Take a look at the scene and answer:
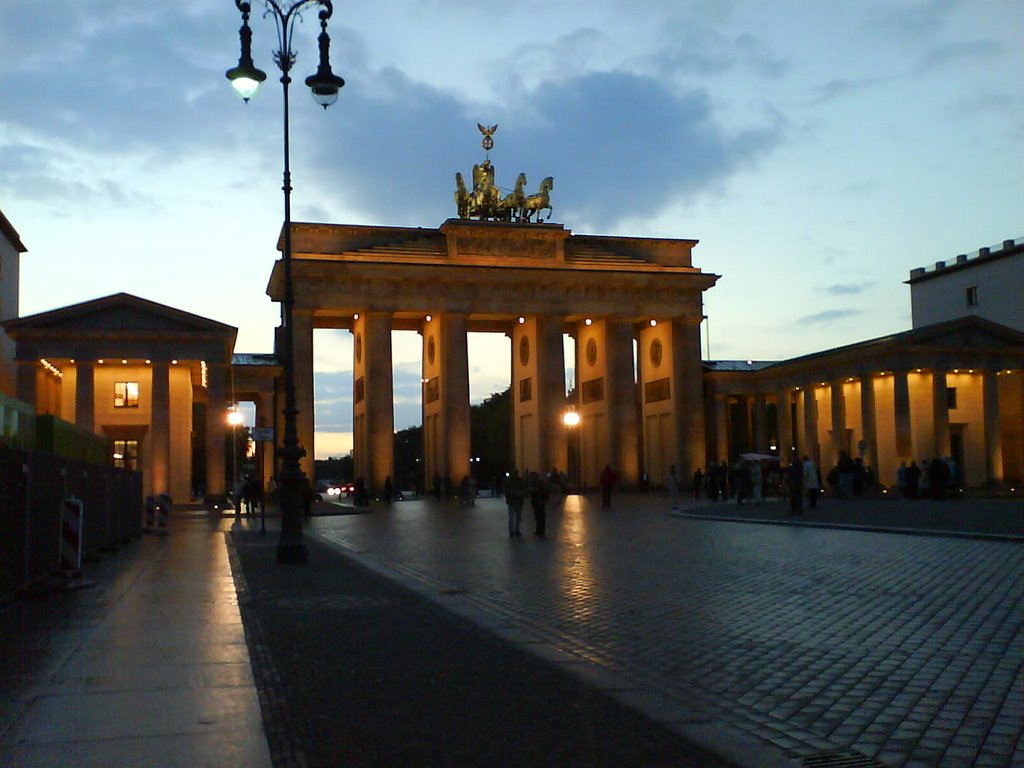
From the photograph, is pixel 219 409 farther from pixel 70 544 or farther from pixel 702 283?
pixel 70 544

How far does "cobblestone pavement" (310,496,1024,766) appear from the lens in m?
7.32

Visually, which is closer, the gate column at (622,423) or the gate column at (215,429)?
the gate column at (215,429)

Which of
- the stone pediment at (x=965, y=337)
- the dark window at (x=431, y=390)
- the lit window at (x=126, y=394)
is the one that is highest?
the stone pediment at (x=965, y=337)

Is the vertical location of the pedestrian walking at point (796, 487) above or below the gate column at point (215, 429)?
below

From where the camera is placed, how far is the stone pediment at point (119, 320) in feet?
173

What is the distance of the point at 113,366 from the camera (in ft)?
185

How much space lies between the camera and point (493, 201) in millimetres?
69562

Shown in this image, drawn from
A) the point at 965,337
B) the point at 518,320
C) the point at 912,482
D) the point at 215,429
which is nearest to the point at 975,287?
the point at 965,337

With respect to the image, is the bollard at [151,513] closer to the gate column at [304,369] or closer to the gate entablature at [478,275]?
the gate column at [304,369]

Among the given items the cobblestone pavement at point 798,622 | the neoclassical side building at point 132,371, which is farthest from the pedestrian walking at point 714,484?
the neoclassical side building at point 132,371

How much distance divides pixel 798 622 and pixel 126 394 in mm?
50325

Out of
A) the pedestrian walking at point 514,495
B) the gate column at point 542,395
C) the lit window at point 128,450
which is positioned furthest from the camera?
the gate column at point 542,395

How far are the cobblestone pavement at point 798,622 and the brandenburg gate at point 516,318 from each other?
40.1m

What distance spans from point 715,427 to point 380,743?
68.4 metres
